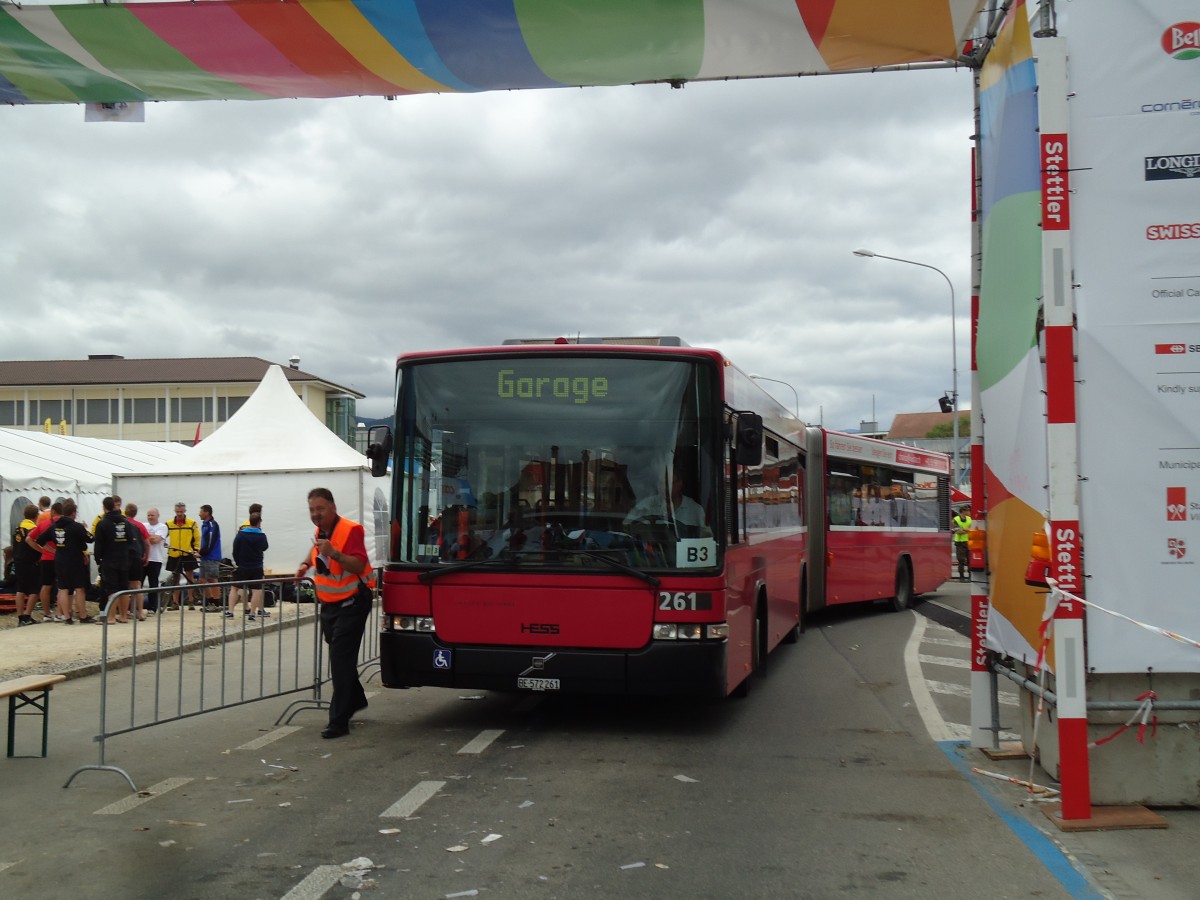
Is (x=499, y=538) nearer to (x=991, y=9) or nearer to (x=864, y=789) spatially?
(x=864, y=789)

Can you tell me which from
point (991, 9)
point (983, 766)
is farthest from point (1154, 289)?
point (983, 766)

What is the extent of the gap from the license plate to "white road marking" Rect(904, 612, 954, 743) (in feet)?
9.67

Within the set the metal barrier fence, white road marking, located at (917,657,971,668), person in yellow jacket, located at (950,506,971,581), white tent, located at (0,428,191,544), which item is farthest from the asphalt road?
person in yellow jacket, located at (950,506,971,581)

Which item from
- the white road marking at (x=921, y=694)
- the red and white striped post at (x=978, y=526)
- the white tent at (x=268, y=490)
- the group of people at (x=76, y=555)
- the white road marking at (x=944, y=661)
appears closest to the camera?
the red and white striped post at (x=978, y=526)

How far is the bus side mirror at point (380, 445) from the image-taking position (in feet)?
29.7

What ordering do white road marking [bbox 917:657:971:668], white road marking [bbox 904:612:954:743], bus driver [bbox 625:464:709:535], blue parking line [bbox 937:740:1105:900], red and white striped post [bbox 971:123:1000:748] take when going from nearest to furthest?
blue parking line [bbox 937:740:1105:900], red and white striped post [bbox 971:123:1000:748], bus driver [bbox 625:464:709:535], white road marking [bbox 904:612:954:743], white road marking [bbox 917:657:971:668]

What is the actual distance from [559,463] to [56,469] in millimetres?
18245

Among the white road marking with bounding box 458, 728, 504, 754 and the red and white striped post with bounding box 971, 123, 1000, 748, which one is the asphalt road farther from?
the red and white striped post with bounding box 971, 123, 1000, 748

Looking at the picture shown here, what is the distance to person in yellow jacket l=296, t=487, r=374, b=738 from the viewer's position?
28.8ft

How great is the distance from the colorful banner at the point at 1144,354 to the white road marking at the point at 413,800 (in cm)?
390

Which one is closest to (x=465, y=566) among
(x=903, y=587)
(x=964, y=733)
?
(x=964, y=733)

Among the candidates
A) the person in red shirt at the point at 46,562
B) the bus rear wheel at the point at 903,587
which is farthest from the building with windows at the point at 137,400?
the bus rear wheel at the point at 903,587

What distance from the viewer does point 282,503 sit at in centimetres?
2408

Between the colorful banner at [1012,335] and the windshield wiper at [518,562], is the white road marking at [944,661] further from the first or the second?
the windshield wiper at [518,562]
